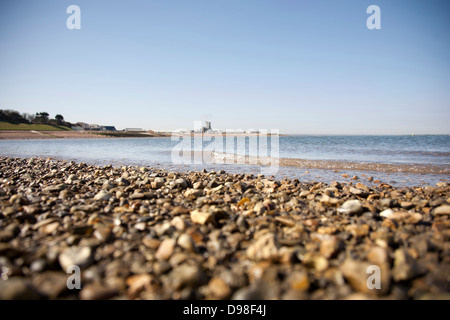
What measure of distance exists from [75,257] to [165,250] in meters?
0.84

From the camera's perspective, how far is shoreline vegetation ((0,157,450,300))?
1.83m

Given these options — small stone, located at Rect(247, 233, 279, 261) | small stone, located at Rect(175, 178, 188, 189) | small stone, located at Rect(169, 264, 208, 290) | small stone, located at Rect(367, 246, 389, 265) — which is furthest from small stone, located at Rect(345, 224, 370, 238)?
small stone, located at Rect(175, 178, 188, 189)

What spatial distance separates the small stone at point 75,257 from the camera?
2.08 meters

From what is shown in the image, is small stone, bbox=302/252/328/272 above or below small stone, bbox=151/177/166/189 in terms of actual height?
below

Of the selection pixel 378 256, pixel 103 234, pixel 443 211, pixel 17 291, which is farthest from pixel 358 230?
pixel 17 291

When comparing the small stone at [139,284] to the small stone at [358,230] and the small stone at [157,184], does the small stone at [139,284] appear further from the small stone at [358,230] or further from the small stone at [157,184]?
the small stone at [157,184]

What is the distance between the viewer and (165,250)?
226cm

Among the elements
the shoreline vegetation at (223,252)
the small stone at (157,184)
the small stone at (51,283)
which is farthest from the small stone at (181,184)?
the small stone at (51,283)

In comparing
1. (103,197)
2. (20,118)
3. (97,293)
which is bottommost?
(97,293)

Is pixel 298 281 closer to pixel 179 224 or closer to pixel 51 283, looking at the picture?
pixel 179 224

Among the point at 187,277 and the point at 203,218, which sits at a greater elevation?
the point at 203,218

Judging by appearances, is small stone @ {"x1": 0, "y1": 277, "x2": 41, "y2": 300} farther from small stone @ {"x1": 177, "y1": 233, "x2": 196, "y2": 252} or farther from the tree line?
the tree line
